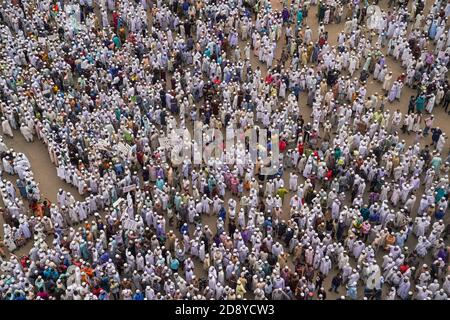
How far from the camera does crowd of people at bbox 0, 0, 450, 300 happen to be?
17125mm

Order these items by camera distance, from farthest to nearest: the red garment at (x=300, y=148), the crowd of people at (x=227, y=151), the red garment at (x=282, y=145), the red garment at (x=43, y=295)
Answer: the red garment at (x=282, y=145)
the red garment at (x=300, y=148)
the crowd of people at (x=227, y=151)
the red garment at (x=43, y=295)

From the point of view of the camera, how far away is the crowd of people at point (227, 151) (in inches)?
674

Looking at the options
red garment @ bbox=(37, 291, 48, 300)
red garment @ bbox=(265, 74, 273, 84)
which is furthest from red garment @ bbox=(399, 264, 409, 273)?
red garment @ bbox=(37, 291, 48, 300)

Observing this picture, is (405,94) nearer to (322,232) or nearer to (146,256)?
(322,232)

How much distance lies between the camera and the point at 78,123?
2086cm

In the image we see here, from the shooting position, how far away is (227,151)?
65.7ft

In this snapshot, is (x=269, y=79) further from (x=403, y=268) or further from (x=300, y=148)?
(x=403, y=268)

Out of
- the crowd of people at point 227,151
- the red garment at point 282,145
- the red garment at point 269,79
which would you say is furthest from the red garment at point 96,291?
the red garment at point 269,79

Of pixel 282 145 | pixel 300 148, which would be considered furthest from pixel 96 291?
pixel 300 148

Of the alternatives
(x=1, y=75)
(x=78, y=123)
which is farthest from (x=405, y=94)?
(x=1, y=75)

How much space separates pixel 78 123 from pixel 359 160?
28.6 ft

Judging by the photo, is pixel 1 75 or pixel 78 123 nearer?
pixel 78 123

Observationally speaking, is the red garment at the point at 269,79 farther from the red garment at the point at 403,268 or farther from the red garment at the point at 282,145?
the red garment at the point at 403,268

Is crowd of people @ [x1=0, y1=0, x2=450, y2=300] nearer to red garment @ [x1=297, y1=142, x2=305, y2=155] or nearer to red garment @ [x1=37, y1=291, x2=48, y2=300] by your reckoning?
red garment @ [x1=37, y1=291, x2=48, y2=300]
